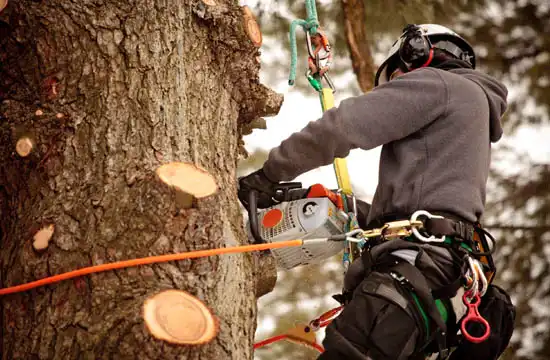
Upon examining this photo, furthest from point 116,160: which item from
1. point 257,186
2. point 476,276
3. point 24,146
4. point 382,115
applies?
point 476,276

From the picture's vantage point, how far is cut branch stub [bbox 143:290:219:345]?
1457mm

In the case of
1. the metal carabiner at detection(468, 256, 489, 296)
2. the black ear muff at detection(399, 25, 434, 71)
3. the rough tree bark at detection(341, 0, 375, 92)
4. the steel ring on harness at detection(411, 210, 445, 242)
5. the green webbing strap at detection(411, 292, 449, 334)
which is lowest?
the green webbing strap at detection(411, 292, 449, 334)

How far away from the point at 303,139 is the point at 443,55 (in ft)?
2.17

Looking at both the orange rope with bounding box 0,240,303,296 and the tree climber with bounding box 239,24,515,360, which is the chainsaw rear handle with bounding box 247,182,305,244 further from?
the orange rope with bounding box 0,240,303,296

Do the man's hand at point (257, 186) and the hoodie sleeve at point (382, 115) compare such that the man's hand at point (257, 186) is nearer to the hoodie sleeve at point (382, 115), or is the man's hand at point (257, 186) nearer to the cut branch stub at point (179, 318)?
the hoodie sleeve at point (382, 115)

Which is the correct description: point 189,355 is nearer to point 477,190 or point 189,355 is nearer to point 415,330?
point 415,330

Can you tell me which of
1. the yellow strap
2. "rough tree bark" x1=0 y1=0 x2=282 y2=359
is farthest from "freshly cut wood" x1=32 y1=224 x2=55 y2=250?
the yellow strap

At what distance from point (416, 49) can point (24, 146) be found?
137 centimetres

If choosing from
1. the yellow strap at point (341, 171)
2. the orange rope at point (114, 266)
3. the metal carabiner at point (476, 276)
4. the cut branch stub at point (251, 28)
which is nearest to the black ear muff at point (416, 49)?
the yellow strap at point (341, 171)

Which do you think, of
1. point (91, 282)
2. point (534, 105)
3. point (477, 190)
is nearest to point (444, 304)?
point (477, 190)

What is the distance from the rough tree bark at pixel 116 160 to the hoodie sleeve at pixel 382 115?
0.30m

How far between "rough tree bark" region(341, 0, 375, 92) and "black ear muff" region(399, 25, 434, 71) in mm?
1705

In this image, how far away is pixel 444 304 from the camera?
1.91m

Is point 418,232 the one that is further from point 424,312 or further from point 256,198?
point 256,198
